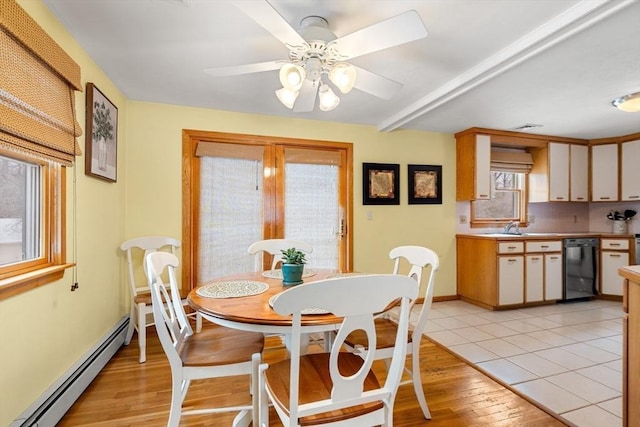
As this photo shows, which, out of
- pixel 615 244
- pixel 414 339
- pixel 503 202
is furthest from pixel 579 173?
pixel 414 339

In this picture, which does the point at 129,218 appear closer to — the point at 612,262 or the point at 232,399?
the point at 232,399

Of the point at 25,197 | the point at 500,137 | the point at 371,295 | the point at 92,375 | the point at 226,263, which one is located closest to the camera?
the point at 371,295

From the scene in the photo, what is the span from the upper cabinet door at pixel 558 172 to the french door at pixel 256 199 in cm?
287

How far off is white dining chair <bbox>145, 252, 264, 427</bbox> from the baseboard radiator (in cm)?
66

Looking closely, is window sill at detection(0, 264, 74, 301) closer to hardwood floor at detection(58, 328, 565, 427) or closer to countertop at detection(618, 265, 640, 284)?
hardwood floor at detection(58, 328, 565, 427)

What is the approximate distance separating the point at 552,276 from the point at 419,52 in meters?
3.44

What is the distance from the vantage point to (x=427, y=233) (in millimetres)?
4066

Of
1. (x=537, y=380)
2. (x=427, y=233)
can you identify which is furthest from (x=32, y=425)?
(x=427, y=233)

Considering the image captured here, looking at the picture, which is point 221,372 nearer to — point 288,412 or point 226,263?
point 288,412

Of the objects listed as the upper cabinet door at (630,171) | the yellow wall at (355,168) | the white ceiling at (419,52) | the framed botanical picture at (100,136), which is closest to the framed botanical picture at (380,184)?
the yellow wall at (355,168)

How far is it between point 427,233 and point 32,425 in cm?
385

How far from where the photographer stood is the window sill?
136 cm

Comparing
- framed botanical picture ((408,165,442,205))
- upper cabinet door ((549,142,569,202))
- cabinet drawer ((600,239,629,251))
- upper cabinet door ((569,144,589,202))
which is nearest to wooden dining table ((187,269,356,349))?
framed botanical picture ((408,165,442,205))

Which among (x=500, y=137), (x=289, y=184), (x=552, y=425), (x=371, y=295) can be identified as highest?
(x=500, y=137)
